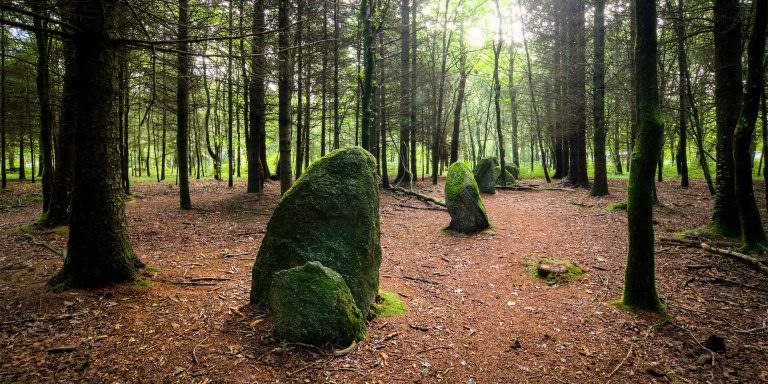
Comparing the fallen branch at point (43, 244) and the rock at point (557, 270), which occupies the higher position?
the fallen branch at point (43, 244)

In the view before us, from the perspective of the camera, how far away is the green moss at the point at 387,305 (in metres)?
4.45

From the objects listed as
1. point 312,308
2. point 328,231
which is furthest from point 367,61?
point 312,308

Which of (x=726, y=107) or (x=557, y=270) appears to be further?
(x=726, y=107)

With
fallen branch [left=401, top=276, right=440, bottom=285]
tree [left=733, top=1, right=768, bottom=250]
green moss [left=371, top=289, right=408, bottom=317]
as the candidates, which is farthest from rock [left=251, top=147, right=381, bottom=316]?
tree [left=733, top=1, right=768, bottom=250]

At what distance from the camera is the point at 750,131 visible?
553cm

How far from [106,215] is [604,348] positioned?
6.34 m

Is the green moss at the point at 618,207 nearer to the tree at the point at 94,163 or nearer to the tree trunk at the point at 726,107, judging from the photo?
the tree trunk at the point at 726,107

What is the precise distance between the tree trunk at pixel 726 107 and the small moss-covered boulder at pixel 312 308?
27.3ft

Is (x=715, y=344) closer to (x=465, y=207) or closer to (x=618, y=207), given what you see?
(x=465, y=207)

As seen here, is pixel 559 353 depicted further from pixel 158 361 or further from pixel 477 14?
pixel 477 14

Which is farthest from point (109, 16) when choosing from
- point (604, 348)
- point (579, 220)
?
point (579, 220)

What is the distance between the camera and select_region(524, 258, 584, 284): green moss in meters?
5.77

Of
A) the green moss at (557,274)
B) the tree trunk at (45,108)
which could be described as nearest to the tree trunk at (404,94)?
the green moss at (557,274)

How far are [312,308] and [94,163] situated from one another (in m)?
3.44
